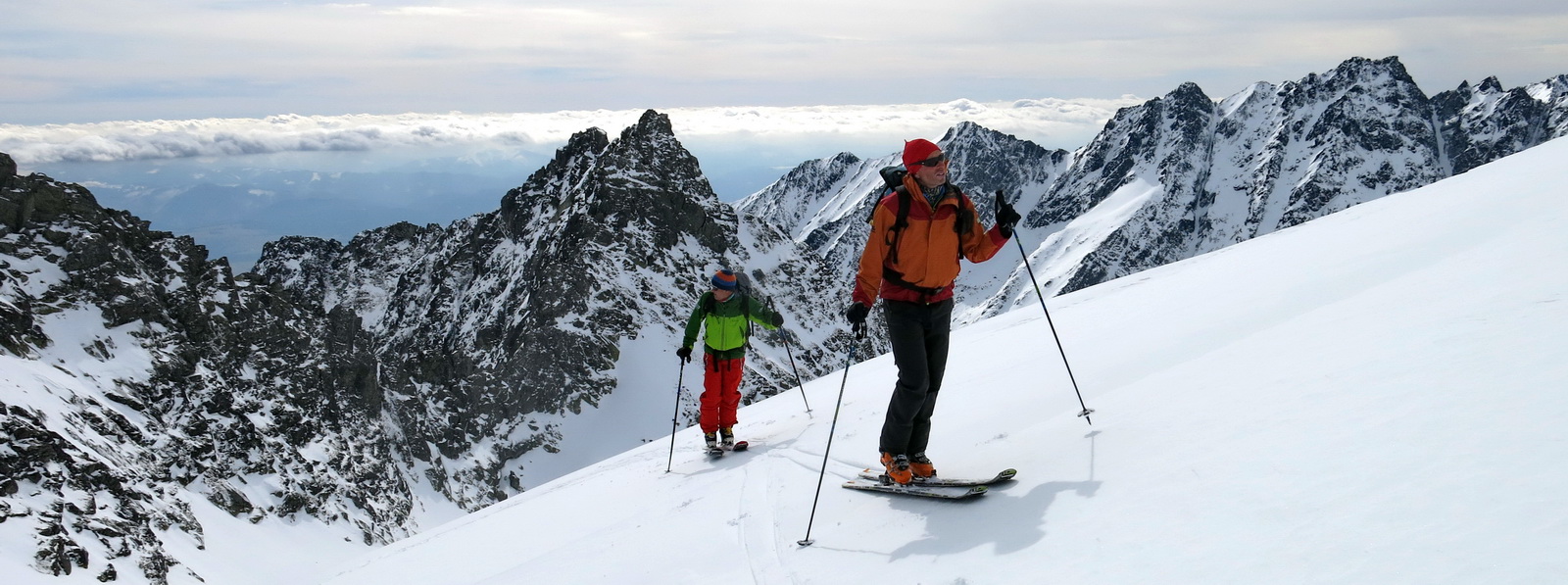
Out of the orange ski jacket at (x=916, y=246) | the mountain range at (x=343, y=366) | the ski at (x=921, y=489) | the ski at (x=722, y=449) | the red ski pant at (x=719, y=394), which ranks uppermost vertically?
the orange ski jacket at (x=916, y=246)

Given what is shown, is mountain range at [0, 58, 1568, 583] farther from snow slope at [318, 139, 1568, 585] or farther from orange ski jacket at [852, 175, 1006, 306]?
orange ski jacket at [852, 175, 1006, 306]

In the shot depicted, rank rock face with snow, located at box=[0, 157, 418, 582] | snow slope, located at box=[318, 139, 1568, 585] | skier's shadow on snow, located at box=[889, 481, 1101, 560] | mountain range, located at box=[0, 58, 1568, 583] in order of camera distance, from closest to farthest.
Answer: snow slope, located at box=[318, 139, 1568, 585]
skier's shadow on snow, located at box=[889, 481, 1101, 560]
rock face with snow, located at box=[0, 157, 418, 582]
mountain range, located at box=[0, 58, 1568, 583]

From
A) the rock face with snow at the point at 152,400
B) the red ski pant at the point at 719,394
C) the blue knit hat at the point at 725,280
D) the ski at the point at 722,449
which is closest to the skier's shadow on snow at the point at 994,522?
the ski at the point at 722,449

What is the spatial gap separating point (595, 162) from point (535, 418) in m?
41.2

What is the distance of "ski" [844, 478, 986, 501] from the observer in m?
5.81

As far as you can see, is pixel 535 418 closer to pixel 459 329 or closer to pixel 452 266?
pixel 459 329

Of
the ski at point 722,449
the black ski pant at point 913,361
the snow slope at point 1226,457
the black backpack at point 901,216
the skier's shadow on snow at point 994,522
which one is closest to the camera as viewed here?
the snow slope at point 1226,457

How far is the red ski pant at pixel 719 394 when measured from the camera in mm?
11102

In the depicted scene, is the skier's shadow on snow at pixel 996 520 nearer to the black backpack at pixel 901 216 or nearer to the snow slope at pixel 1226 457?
the snow slope at pixel 1226 457

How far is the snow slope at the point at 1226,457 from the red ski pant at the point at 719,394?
58 cm

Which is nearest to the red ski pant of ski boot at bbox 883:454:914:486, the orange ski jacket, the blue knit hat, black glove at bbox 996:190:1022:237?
the blue knit hat

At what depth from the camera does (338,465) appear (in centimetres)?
6284

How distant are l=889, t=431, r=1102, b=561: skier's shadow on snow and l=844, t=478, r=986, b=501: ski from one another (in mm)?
75

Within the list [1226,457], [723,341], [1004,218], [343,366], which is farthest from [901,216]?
[343,366]
